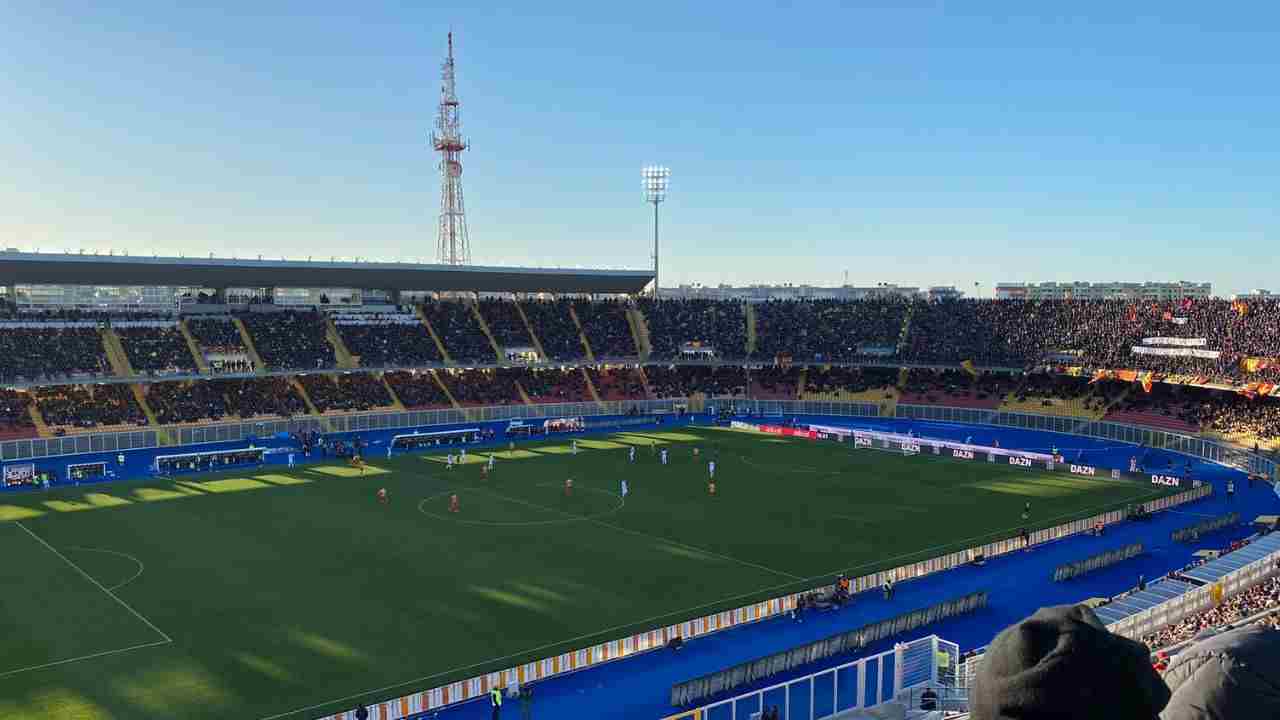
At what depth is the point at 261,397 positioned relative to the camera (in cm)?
6712

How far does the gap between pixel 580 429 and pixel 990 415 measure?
3158 centimetres

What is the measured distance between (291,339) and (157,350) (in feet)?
32.1

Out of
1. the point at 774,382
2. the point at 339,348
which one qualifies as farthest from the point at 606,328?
the point at 339,348

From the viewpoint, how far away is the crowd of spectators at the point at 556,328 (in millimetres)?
84625

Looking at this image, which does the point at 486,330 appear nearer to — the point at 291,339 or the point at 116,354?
the point at 291,339

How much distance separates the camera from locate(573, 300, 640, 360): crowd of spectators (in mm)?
86938

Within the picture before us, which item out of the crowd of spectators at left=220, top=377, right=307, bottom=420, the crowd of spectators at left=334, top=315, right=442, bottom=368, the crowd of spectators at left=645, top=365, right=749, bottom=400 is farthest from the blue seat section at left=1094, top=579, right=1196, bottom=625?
the crowd of spectators at left=334, top=315, right=442, bottom=368

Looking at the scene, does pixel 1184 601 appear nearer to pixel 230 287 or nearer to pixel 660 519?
pixel 660 519

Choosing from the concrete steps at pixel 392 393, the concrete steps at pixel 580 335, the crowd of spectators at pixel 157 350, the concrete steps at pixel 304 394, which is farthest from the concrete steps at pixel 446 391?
the crowd of spectators at pixel 157 350

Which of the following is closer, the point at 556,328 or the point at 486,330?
the point at 486,330

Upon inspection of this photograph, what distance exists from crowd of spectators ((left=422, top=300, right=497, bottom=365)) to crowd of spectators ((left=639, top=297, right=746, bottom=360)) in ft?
53.4

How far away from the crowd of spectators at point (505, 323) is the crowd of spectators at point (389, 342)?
6563mm

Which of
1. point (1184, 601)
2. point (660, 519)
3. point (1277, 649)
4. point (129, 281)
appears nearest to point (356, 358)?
point (129, 281)

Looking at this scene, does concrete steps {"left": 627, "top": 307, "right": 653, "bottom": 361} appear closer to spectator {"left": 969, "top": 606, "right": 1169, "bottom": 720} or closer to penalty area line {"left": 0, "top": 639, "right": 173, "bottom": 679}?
penalty area line {"left": 0, "top": 639, "right": 173, "bottom": 679}
